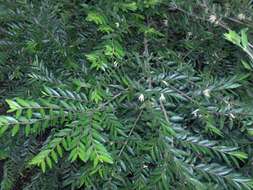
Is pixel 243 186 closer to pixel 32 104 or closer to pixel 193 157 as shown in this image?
pixel 193 157

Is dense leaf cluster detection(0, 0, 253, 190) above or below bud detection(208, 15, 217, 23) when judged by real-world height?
below

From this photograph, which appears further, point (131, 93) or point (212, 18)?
point (212, 18)

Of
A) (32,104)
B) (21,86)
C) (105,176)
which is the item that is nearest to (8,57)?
(21,86)

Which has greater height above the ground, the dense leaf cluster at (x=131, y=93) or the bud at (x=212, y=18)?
the bud at (x=212, y=18)

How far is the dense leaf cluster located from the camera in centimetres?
117

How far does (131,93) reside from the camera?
4.34ft

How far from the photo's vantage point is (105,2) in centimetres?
144

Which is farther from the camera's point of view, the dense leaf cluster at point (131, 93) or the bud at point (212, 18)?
the bud at point (212, 18)

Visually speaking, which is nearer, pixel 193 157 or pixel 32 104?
pixel 32 104

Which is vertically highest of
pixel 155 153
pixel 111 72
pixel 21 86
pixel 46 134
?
pixel 111 72

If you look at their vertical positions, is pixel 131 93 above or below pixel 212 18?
below

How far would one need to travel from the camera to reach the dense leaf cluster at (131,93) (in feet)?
3.84

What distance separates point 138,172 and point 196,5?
0.64 m

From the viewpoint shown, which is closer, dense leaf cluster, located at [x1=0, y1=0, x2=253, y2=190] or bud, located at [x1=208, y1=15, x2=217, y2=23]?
dense leaf cluster, located at [x1=0, y1=0, x2=253, y2=190]
